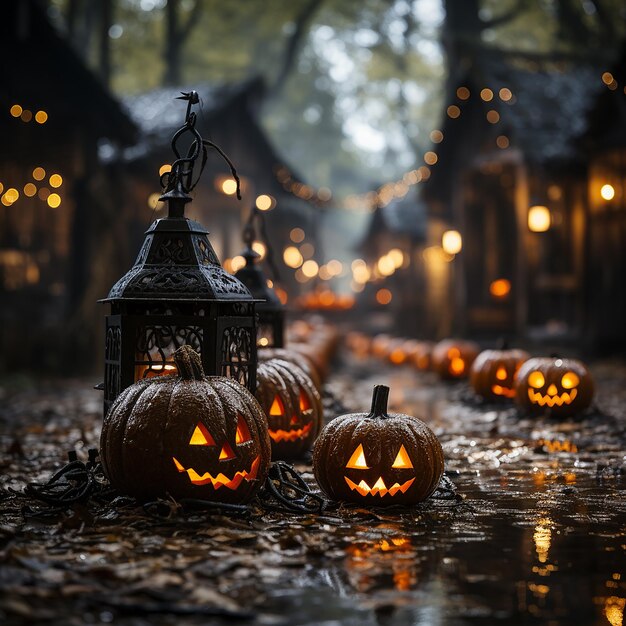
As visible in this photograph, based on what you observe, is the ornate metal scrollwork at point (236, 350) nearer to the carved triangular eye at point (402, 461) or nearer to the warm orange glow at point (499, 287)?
the carved triangular eye at point (402, 461)

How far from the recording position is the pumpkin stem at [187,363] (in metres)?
5.48

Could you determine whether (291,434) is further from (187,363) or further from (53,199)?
(53,199)

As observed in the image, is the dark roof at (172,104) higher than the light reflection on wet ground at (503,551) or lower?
higher

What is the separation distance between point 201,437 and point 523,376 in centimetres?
603

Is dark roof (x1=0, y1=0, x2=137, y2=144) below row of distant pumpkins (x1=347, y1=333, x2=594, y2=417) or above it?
above

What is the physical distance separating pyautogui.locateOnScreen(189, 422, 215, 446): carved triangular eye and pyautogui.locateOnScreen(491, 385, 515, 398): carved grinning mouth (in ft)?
24.0

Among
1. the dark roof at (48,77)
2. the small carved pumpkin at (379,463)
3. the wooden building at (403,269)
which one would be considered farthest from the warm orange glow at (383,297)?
the small carved pumpkin at (379,463)

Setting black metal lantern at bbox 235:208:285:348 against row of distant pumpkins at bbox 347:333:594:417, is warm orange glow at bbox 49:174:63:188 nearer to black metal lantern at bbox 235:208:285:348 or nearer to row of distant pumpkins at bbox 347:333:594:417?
row of distant pumpkins at bbox 347:333:594:417

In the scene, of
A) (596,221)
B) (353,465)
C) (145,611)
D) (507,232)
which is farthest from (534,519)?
(507,232)

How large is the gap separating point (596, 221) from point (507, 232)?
19.0 ft

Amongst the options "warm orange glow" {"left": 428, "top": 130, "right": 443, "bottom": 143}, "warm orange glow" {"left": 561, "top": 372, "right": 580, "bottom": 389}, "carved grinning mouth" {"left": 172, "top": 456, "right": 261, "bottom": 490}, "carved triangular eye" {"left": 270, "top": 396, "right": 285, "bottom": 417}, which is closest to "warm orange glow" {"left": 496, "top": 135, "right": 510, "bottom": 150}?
"warm orange glow" {"left": 428, "top": 130, "right": 443, "bottom": 143}

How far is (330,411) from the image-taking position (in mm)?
10914

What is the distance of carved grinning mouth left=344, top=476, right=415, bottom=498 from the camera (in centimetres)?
566

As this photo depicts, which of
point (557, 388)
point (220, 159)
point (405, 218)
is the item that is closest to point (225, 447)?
point (557, 388)
